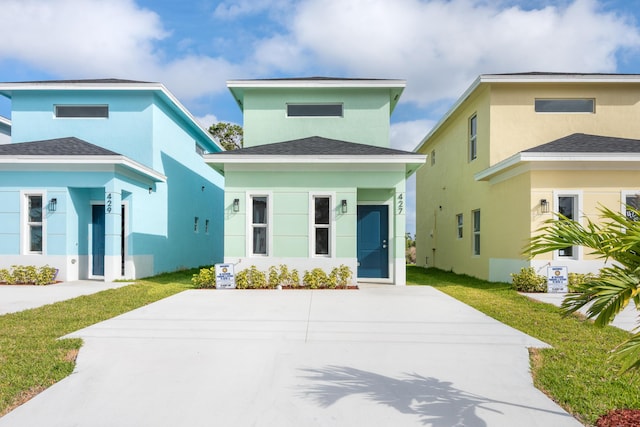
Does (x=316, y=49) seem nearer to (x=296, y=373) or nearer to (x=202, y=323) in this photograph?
(x=202, y=323)

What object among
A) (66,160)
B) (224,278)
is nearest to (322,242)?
(224,278)

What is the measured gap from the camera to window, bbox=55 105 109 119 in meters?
14.0

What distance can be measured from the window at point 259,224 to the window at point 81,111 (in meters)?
7.40

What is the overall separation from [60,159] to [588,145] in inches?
604

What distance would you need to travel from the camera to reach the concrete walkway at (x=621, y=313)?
6.38m

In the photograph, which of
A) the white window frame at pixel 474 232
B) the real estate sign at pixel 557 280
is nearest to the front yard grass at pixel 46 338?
the real estate sign at pixel 557 280

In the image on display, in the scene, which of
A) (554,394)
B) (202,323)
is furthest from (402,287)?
(554,394)

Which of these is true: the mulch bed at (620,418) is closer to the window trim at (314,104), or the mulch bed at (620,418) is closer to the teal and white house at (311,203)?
the teal and white house at (311,203)

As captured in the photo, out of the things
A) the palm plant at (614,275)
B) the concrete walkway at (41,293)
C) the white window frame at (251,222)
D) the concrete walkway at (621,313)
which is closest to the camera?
the palm plant at (614,275)

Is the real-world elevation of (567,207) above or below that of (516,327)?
above

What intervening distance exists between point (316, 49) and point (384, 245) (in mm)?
7029

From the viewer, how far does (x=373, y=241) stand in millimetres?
11805

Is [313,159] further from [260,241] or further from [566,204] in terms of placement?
[566,204]

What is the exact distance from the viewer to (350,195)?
10.9m
